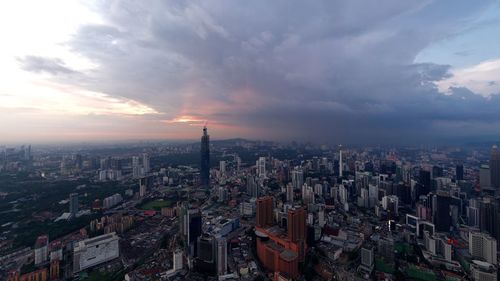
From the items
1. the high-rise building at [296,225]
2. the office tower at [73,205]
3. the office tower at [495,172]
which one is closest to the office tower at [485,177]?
the office tower at [495,172]

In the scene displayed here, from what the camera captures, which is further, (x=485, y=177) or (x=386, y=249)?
(x=485, y=177)

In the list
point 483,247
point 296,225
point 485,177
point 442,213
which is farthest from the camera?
point 485,177

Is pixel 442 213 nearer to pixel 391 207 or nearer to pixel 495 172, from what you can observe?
pixel 391 207

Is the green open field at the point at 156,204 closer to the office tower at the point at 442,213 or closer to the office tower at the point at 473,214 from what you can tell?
the office tower at the point at 442,213

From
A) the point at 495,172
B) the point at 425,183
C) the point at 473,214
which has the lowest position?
the point at 473,214

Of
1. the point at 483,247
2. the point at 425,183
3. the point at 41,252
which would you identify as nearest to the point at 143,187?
the point at 41,252

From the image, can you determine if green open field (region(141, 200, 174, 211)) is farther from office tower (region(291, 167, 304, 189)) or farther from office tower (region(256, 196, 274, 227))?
office tower (region(291, 167, 304, 189))

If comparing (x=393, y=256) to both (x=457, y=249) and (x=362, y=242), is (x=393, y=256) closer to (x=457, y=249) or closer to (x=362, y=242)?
(x=362, y=242)
